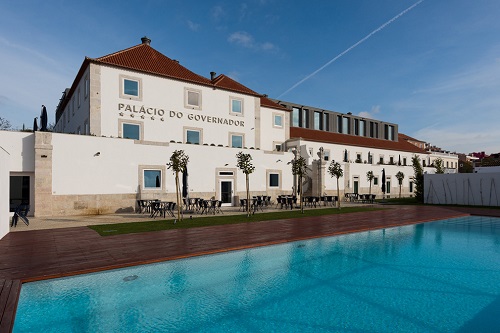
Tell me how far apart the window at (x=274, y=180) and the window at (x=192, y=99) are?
8707 millimetres

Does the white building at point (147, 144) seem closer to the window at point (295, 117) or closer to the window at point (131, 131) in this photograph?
the window at point (131, 131)

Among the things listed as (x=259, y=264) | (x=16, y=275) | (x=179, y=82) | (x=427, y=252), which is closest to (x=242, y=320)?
(x=259, y=264)

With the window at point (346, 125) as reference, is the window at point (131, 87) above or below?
below

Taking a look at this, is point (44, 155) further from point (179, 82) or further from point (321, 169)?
point (321, 169)

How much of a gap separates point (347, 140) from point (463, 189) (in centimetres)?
1571

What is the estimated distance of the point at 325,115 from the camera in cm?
4166

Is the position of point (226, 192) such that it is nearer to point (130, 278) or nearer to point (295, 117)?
point (130, 278)

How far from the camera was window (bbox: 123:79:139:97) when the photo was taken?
840 inches

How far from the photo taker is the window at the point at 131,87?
70.0 feet

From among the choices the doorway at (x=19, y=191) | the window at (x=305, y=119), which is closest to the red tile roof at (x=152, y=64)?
the doorway at (x=19, y=191)

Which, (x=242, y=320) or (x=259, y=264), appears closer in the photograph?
(x=242, y=320)

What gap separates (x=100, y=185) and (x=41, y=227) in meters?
5.48

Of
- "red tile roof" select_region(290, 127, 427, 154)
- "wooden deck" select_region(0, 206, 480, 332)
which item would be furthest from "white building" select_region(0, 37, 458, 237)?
"wooden deck" select_region(0, 206, 480, 332)

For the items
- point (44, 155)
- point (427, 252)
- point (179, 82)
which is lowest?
point (427, 252)
